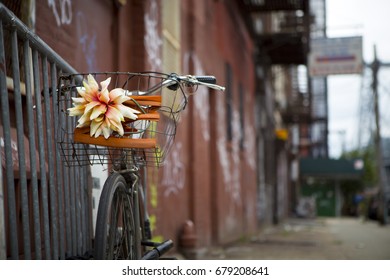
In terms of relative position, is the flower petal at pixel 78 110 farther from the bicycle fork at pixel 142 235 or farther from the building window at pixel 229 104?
the building window at pixel 229 104

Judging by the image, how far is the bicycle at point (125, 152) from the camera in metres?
3.42

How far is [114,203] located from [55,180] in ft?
1.13

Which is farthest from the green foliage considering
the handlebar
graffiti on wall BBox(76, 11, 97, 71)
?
the handlebar

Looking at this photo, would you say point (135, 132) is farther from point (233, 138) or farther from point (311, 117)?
point (311, 117)

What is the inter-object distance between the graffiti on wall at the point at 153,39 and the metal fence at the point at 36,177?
122 inches

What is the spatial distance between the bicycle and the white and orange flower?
0.07ft

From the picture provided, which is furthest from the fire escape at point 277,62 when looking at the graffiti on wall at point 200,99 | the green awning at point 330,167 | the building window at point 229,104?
the green awning at point 330,167

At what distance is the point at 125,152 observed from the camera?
3717 mm

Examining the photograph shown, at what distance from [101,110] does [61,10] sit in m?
2.14

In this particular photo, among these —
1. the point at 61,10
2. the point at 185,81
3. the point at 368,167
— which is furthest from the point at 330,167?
the point at 185,81

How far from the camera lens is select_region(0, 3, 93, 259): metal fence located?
3135mm

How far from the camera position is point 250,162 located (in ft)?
53.0

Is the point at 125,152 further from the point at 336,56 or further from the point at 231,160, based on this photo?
the point at 336,56

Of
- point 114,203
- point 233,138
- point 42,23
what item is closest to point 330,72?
point 233,138
